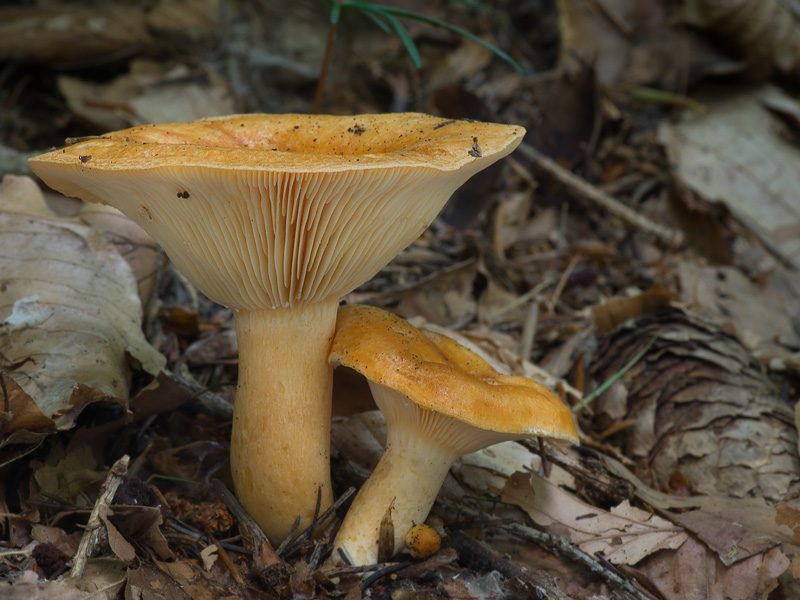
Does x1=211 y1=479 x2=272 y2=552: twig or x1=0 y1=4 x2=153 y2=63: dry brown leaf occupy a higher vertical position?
x1=0 y1=4 x2=153 y2=63: dry brown leaf

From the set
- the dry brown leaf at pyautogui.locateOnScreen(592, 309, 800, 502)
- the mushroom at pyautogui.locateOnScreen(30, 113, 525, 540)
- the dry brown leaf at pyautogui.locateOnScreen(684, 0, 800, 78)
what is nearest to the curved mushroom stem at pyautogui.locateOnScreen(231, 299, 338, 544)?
the mushroom at pyautogui.locateOnScreen(30, 113, 525, 540)

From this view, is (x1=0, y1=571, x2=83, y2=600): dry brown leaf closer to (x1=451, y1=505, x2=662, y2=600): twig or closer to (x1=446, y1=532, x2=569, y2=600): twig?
(x1=446, y1=532, x2=569, y2=600): twig

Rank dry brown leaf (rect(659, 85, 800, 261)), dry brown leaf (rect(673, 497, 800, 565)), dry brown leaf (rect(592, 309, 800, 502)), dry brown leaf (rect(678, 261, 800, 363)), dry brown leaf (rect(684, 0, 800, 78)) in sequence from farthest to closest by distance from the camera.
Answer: dry brown leaf (rect(684, 0, 800, 78)) → dry brown leaf (rect(659, 85, 800, 261)) → dry brown leaf (rect(678, 261, 800, 363)) → dry brown leaf (rect(592, 309, 800, 502)) → dry brown leaf (rect(673, 497, 800, 565))

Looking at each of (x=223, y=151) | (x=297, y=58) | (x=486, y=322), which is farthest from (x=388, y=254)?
(x=297, y=58)

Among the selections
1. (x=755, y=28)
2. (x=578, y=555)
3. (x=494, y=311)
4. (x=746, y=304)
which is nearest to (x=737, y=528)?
(x=578, y=555)

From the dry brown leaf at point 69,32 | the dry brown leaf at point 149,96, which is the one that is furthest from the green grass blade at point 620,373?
the dry brown leaf at point 69,32

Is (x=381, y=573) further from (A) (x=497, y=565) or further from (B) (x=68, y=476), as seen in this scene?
(B) (x=68, y=476)
